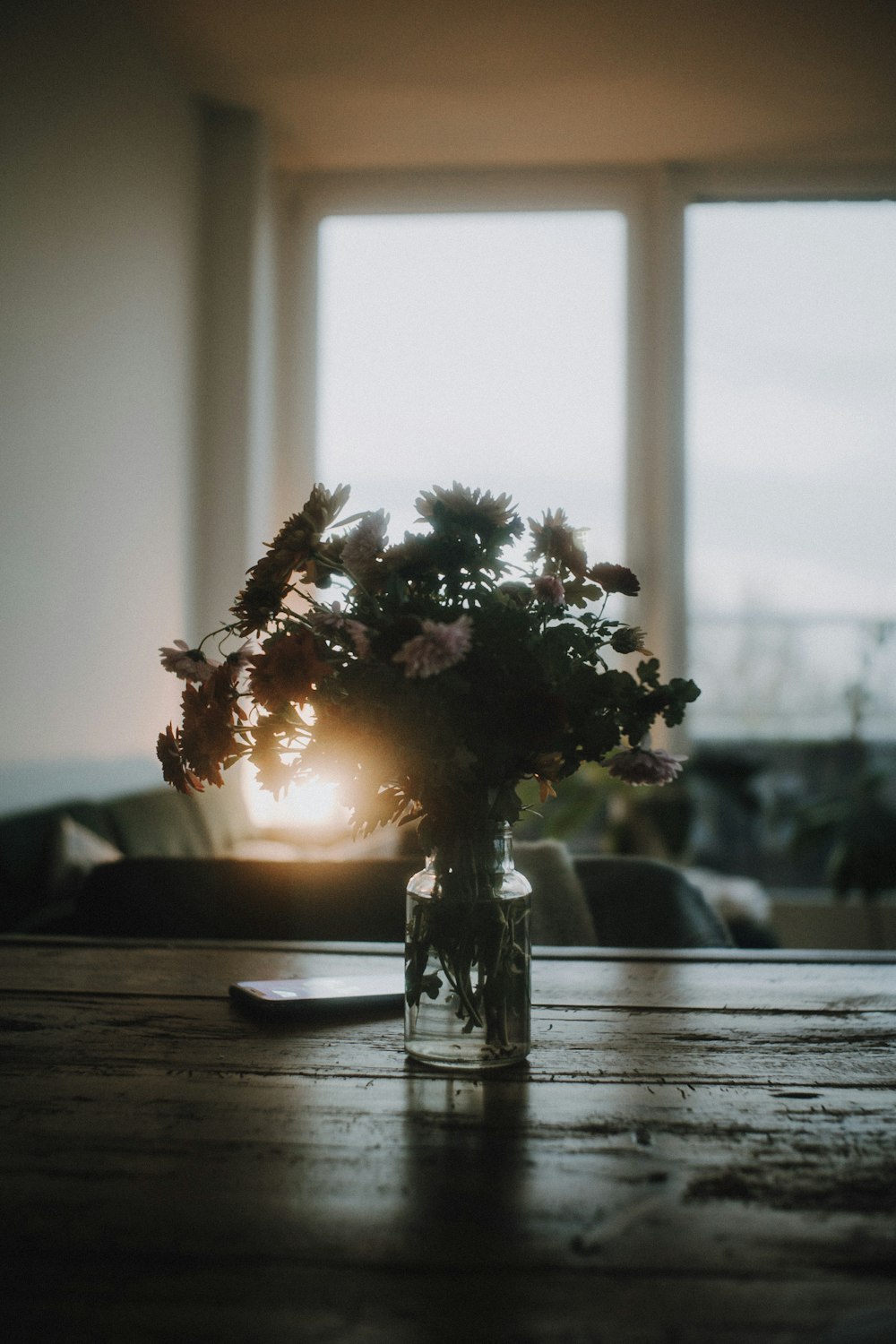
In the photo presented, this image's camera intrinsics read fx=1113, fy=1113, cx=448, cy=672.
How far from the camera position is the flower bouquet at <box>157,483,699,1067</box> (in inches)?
32.9

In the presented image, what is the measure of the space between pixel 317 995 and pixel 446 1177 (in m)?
0.37

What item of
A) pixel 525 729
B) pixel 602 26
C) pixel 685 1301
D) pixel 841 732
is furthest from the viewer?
pixel 841 732

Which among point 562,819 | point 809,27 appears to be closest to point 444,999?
point 562,819

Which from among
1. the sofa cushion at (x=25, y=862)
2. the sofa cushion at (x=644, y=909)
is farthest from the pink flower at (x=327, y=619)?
the sofa cushion at (x=25, y=862)

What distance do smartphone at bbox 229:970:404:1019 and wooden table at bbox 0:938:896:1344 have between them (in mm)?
20

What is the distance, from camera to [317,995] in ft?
3.40

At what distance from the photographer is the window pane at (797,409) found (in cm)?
407

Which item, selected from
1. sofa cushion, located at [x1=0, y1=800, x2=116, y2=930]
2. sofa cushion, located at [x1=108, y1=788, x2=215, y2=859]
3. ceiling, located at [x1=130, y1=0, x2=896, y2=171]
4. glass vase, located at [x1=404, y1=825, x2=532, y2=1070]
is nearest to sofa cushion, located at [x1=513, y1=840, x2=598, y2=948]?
glass vase, located at [x1=404, y1=825, x2=532, y2=1070]

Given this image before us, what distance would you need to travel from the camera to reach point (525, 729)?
2.76ft

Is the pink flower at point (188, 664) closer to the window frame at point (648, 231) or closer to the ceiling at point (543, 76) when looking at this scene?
the ceiling at point (543, 76)

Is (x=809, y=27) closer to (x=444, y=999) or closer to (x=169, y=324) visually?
(x=169, y=324)

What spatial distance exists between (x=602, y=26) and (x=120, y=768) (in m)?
2.45

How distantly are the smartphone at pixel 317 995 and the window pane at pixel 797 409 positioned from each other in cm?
321

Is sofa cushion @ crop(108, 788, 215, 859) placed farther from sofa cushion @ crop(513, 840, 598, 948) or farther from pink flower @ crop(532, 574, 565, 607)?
pink flower @ crop(532, 574, 565, 607)
